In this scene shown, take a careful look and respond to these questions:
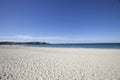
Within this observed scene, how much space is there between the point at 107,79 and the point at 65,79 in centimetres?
207

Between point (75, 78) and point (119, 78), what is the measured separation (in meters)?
2.21

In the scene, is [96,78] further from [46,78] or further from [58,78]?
[46,78]

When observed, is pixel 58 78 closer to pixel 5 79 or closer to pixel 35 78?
pixel 35 78

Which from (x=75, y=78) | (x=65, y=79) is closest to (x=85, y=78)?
(x=75, y=78)

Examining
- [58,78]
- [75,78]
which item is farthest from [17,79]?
[75,78]

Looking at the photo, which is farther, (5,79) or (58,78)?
(58,78)

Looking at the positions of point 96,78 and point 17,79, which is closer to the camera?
point 17,79

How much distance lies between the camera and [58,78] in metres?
3.99

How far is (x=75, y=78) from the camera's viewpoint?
403cm

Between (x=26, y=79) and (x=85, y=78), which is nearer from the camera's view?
(x=26, y=79)

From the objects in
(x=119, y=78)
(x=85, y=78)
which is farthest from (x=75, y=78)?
(x=119, y=78)

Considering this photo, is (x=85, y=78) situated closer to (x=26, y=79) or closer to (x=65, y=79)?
(x=65, y=79)

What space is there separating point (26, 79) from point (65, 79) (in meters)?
1.83

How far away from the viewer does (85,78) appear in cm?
404
